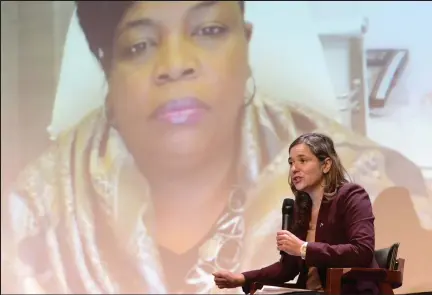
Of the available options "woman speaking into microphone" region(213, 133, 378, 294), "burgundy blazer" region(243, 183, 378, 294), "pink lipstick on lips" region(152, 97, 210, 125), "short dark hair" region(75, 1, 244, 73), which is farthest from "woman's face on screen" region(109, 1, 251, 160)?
"burgundy blazer" region(243, 183, 378, 294)

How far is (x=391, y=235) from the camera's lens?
3227mm

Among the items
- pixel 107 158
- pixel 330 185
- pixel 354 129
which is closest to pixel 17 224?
pixel 107 158

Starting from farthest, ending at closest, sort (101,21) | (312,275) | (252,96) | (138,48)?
(101,21), (138,48), (252,96), (312,275)

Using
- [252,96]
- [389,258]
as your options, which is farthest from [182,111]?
[389,258]

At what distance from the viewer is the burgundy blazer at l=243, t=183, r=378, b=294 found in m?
1.62

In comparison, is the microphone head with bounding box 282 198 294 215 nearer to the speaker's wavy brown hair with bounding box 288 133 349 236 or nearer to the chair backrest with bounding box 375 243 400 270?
the speaker's wavy brown hair with bounding box 288 133 349 236

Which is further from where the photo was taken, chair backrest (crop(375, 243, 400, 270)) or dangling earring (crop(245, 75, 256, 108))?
dangling earring (crop(245, 75, 256, 108))

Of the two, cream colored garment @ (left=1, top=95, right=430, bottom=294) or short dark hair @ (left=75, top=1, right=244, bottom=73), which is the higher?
short dark hair @ (left=75, top=1, right=244, bottom=73)

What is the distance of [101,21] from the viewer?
3.80 m

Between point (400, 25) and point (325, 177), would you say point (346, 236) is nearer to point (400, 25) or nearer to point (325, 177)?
point (325, 177)

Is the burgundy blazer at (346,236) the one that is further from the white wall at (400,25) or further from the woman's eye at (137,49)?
the woman's eye at (137,49)

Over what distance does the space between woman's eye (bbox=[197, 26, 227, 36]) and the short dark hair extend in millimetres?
487

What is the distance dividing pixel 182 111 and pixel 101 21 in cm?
78

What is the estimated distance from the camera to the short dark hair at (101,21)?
378cm
